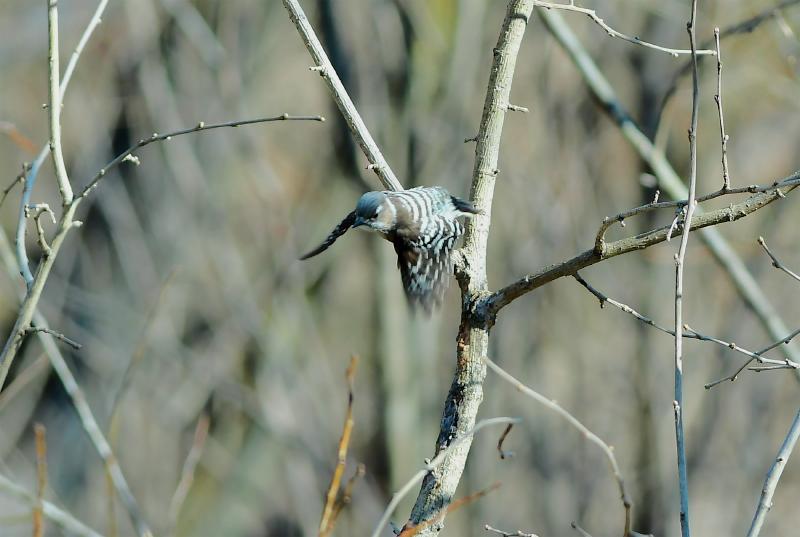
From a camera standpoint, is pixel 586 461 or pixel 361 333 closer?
pixel 586 461

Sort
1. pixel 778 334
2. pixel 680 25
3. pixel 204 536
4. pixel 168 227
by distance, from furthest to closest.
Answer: pixel 204 536
pixel 168 227
pixel 680 25
pixel 778 334

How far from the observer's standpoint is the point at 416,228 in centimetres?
352

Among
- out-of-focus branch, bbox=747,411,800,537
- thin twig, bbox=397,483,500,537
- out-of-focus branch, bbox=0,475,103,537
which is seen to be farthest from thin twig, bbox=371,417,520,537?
out-of-focus branch, bbox=0,475,103,537

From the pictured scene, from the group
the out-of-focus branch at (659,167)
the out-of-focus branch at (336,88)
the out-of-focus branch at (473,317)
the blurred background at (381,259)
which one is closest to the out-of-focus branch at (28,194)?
the out-of-focus branch at (336,88)

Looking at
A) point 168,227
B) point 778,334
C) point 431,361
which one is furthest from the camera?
point 168,227

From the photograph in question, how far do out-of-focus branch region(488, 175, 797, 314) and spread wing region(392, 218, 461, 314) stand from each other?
991 mm

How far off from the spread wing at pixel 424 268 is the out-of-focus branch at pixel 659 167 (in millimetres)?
1696

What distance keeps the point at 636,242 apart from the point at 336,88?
3.84 ft

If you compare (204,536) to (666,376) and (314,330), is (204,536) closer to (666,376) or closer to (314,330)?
(314,330)

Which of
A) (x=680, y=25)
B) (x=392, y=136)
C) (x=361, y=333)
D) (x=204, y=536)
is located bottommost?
(x=204, y=536)

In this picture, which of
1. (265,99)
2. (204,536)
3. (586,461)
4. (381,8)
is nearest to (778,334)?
(586,461)

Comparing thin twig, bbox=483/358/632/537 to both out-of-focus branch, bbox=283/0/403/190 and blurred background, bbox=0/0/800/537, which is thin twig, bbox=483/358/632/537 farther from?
blurred background, bbox=0/0/800/537

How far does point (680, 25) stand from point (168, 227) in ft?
16.9

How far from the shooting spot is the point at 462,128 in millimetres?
7375
